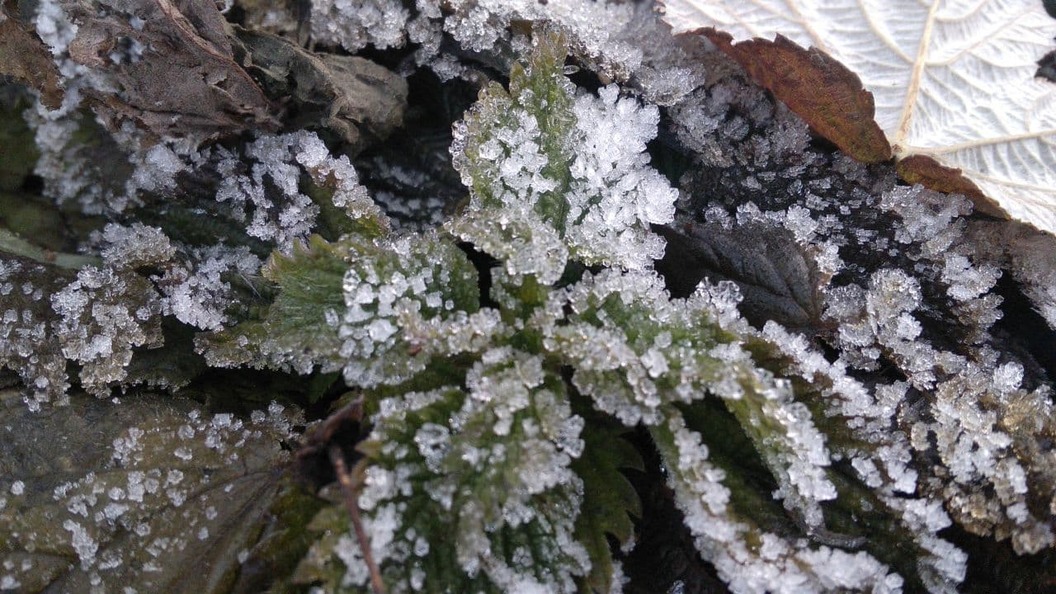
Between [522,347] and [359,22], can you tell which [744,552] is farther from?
[359,22]

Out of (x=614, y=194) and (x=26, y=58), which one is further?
(x=26, y=58)

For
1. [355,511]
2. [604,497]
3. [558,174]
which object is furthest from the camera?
[558,174]

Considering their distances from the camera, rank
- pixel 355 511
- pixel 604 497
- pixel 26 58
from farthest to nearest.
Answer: pixel 26 58, pixel 604 497, pixel 355 511

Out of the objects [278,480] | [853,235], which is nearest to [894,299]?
[853,235]

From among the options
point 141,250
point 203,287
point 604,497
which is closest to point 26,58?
point 141,250

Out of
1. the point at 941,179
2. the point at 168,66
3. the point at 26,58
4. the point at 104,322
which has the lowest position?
the point at 104,322

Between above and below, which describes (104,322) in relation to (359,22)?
below

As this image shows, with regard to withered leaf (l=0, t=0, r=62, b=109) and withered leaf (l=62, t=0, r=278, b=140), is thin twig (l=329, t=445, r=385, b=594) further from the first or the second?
withered leaf (l=0, t=0, r=62, b=109)

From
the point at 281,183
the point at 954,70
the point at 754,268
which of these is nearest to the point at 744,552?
the point at 754,268

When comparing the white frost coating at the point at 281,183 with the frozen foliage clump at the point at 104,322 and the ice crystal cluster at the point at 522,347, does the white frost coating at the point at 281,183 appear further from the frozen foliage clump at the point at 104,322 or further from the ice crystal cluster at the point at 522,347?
the frozen foliage clump at the point at 104,322
